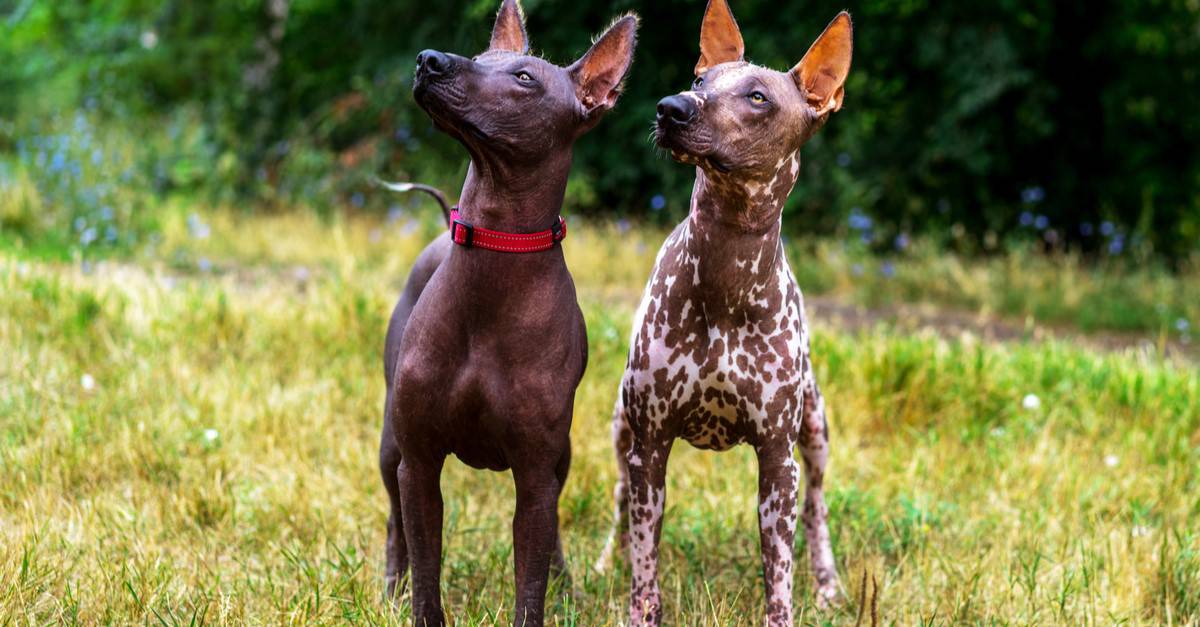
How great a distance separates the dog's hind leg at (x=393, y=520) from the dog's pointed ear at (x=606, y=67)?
103cm

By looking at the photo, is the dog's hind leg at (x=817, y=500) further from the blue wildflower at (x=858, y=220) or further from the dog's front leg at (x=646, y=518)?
the blue wildflower at (x=858, y=220)

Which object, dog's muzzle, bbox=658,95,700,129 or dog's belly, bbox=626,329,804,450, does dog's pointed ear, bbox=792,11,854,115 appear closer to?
dog's muzzle, bbox=658,95,700,129

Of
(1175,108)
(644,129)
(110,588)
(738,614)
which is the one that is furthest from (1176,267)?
(110,588)

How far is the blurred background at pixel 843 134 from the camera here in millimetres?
8680

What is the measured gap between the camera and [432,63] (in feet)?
7.95

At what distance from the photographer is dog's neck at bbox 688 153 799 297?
2.78 metres

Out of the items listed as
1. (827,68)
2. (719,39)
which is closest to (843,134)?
(719,39)

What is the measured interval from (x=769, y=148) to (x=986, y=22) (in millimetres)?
6631

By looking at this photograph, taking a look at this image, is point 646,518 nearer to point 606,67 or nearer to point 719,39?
point 606,67

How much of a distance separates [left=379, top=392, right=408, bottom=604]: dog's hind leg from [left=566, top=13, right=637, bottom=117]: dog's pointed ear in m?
1.03

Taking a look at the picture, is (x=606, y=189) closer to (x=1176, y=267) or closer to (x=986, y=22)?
(x=986, y=22)

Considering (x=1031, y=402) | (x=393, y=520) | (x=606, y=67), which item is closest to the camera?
(x=606, y=67)

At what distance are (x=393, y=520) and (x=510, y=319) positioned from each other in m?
0.97

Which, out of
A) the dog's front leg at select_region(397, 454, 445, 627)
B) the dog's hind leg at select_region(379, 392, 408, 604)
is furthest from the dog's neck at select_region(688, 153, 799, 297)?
the dog's hind leg at select_region(379, 392, 408, 604)
